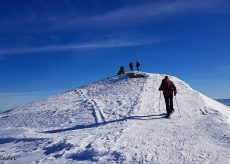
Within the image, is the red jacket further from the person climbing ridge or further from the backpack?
the person climbing ridge

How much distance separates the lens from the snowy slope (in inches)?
444

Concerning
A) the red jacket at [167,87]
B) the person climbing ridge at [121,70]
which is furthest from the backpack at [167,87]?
the person climbing ridge at [121,70]

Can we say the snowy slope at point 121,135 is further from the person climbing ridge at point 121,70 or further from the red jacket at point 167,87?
the person climbing ridge at point 121,70

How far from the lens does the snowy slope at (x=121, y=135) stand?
11.3m

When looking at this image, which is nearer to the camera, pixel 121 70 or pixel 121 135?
pixel 121 135

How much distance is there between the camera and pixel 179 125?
16.0 meters

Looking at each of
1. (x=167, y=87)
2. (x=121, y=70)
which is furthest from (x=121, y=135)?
(x=121, y=70)

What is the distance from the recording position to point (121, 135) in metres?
13.8

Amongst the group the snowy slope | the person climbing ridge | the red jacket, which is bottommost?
the snowy slope

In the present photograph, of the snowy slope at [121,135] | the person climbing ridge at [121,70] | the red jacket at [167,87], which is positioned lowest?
the snowy slope at [121,135]

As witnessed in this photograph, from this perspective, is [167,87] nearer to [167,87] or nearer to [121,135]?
[167,87]

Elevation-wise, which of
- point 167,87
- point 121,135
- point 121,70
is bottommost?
point 121,135

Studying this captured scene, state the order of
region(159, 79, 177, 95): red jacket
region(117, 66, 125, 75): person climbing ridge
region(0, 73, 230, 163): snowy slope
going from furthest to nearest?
1. region(117, 66, 125, 75): person climbing ridge
2. region(159, 79, 177, 95): red jacket
3. region(0, 73, 230, 163): snowy slope

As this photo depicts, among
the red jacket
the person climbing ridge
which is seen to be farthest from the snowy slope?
the person climbing ridge
